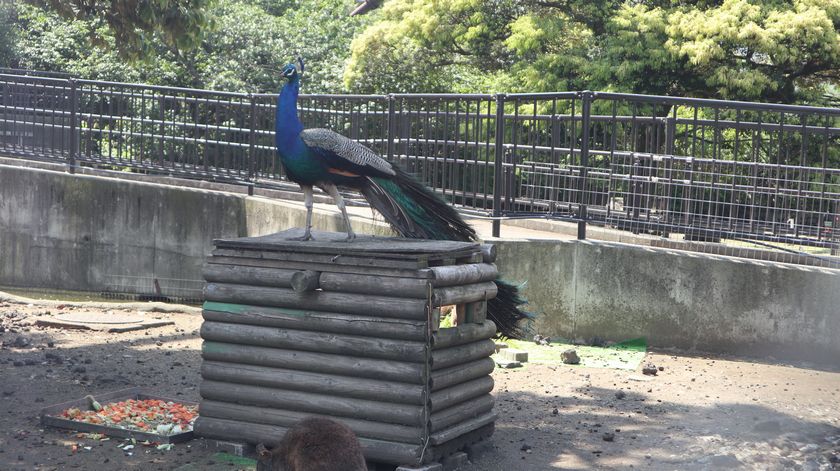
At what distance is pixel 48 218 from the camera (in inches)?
595

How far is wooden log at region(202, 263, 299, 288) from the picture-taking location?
22.7 feet

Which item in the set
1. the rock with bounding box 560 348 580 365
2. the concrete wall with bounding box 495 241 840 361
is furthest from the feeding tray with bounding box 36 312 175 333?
the rock with bounding box 560 348 580 365

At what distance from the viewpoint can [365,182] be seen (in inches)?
301

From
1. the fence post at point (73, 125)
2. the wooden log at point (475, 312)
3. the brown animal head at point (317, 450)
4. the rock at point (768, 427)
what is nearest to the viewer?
the brown animal head at point (317, 450)

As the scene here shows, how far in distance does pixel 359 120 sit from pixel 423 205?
572 centimetres

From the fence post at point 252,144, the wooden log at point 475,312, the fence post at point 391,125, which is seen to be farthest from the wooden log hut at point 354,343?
the fence post at point 252,144

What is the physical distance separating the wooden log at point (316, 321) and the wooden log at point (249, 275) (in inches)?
6.4

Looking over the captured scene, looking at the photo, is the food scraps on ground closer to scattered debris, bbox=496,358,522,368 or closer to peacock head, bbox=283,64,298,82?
peacock head, bbox=283,64,298,82

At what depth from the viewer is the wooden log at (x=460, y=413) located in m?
6.62

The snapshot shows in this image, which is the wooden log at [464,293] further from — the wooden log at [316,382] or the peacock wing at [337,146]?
the peacock wing at [337,146]

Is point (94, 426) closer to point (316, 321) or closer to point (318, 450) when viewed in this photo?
point (316, 321)

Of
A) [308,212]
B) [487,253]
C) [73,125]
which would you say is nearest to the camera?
[487,253]

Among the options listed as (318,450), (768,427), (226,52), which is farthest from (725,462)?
(226,52)

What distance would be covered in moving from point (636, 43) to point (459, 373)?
35.4 ft
